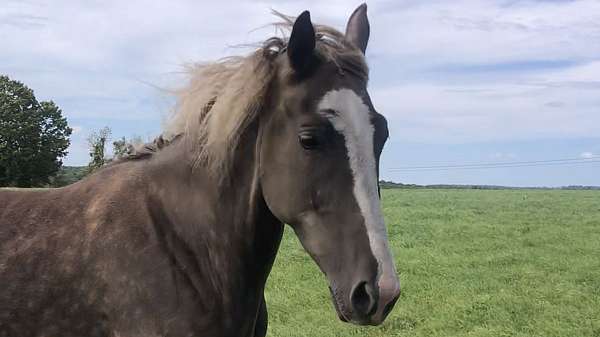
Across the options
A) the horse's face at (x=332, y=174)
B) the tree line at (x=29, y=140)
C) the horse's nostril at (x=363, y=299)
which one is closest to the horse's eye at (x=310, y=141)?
the horse's face at (x=332, y=174)

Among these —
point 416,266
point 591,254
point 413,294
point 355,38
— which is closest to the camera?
point 355,38

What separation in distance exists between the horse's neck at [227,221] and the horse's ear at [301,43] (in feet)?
1.33

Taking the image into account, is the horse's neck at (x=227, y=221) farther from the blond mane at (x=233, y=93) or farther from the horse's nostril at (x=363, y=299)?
the horse's nostril at (x=363, y=299)

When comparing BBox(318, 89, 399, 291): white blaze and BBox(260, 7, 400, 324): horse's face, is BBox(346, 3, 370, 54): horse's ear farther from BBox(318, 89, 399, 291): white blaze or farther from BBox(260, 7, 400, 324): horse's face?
BBox(318, 89, 399, 291): white blaze

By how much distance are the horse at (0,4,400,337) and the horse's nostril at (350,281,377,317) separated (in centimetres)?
4

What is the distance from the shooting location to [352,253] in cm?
235

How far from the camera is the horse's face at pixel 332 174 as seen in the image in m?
2.30

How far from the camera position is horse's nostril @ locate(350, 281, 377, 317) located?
2240 mm

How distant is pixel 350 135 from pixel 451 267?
10.3 metres

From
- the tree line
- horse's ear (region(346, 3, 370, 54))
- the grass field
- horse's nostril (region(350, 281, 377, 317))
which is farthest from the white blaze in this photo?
the tree line

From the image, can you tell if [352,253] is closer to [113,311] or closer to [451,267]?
[113,311]

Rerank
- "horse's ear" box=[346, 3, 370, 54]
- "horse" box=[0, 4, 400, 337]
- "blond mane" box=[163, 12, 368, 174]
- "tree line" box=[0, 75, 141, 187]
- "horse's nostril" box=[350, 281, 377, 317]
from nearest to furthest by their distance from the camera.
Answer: "horse's nostril" box=[350, 281, 377, 317], "horse" box=[0, 4, 400, 337], "blond mane" box=[163, 12, 368, 174], "horse's ear" box=[346, 3, 370, 54], "tree line" box=[0, 75, 141, 187]

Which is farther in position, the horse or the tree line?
the tree line

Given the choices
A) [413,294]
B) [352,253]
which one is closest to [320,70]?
[352,253]
